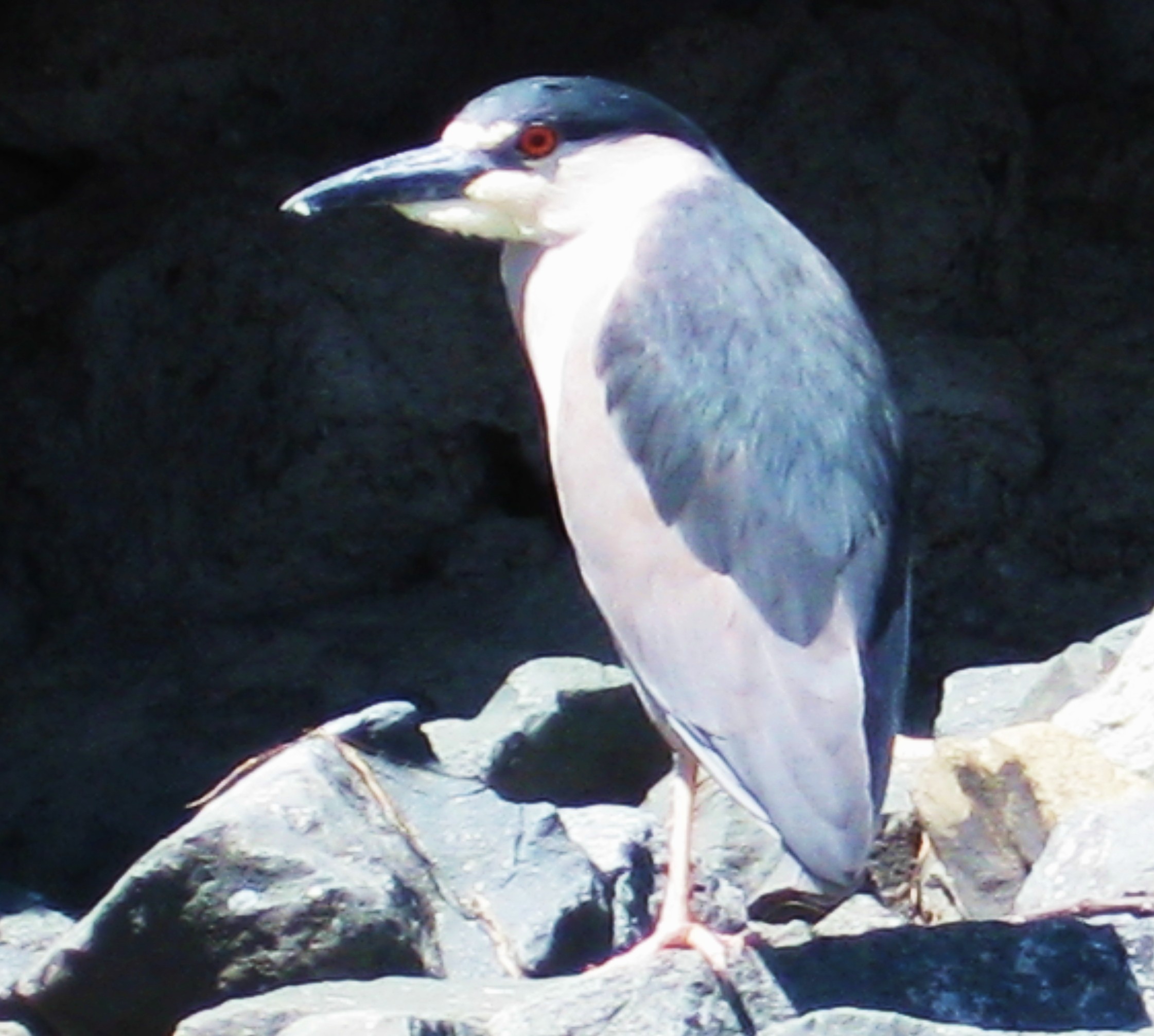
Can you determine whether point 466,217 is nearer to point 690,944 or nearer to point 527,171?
point 527,171

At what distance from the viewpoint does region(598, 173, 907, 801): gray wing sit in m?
3.40

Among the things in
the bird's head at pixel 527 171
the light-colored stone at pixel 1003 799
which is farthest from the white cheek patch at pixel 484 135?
the light-colored stone at pixel 1003 799

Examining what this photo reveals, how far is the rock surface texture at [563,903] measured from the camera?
3.15 metres

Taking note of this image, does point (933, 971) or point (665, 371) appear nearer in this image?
point (933, 971)

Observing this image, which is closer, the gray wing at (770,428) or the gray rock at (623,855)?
the gray wing at (770,428)

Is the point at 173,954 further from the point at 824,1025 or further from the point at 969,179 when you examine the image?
the point at 969,179

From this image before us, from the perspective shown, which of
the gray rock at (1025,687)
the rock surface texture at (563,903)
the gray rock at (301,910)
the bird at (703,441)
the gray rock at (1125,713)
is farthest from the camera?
the gray rock at (1025,687)

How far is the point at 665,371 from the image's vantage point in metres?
3.58

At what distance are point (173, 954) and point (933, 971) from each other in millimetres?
1020

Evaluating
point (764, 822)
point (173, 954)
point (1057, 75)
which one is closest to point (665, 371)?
point (764, 822)

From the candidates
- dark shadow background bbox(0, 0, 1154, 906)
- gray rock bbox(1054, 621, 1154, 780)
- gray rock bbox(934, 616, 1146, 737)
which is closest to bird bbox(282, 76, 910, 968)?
gray rock bbox(1054, 621, 1154, 780)

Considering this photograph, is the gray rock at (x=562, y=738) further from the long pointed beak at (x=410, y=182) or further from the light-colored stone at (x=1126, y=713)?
the long pointed beak at (x=410, y=182)

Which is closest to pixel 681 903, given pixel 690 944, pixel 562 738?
pixel 690 944

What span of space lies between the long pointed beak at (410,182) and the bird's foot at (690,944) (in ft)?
3.84
